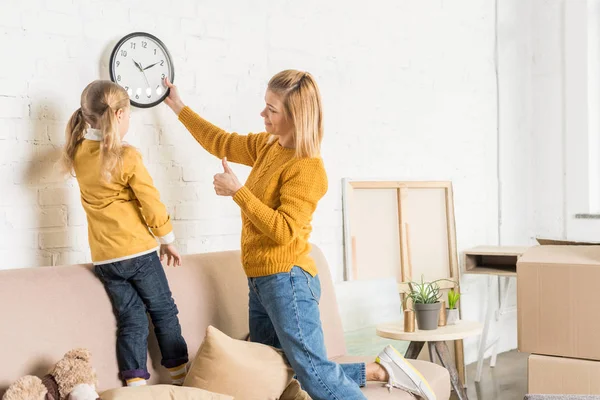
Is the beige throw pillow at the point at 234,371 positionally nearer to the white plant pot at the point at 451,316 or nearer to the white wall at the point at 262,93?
the white wall at the point at 262,93

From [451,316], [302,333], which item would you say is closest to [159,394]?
[302,333]

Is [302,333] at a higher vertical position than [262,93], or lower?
lower

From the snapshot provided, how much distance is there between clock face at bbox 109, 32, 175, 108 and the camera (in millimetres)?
2826

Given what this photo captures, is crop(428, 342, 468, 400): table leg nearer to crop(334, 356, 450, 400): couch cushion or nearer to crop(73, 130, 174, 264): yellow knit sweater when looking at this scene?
crop(334, 356, 450, 400): couch cushion

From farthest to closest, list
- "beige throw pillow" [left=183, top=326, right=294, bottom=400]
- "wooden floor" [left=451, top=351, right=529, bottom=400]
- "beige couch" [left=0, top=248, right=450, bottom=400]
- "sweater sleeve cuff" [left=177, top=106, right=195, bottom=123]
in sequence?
1. "wooden floor" [left=451, top=351, right=529, bottom=400]
2. "sweater sleeve cuff" [left=177, top=106, right=195, bottom=123]
3. "beige throw pillow" [left=183, top=326, right=294, bottom=400]
4. "beige couch" [left=0, top=248, right=450, bottom=400]

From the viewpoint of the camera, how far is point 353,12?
13.2 ft

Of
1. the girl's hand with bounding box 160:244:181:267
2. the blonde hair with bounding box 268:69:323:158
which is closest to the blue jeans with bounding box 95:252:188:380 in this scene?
the girl's hand with bounding box 160:244:181:267

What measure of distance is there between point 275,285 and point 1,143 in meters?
1.04

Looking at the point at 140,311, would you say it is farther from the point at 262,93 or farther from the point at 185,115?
the point at 262,93

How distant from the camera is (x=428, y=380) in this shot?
2.76 m

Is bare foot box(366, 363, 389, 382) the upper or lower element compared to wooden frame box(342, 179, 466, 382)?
lower

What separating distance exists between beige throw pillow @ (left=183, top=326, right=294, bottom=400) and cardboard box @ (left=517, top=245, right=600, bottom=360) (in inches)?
35.1

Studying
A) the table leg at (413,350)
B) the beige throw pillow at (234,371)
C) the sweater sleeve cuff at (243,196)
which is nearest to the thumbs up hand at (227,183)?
the sweater sleeve cuff at (243,196)

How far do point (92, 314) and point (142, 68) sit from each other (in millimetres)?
1022
